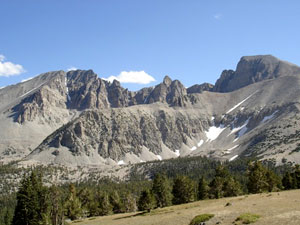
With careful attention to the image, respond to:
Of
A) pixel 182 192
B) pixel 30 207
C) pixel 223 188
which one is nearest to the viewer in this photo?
pixel 30 207

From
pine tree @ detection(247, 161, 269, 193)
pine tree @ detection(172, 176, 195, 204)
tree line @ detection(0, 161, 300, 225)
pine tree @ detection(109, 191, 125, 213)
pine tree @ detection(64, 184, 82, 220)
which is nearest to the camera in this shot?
tree line @ detection(0, 161, 300, 225)

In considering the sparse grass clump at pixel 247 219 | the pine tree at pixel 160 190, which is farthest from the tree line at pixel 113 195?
the sparse grass clump at pixel 247 219

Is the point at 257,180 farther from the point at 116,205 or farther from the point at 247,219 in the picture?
the point at 247,219

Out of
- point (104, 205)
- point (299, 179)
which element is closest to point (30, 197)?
point (104, 205)

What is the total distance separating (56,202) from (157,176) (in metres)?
43.4

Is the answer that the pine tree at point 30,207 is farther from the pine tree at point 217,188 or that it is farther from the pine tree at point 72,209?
the pine tree at point 217,188

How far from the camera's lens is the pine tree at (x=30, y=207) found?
6419cm

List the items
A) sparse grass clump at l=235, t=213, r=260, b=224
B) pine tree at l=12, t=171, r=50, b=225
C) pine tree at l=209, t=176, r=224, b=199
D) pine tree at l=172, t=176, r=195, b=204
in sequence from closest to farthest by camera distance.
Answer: sparse grass clump at l=235, t=213, r=260, b=224
pine tree at l=12, t=171, r=50, b=225
pine tree at l=209, t=176, r=224, b=199
pine tree at l=172, t=176, r=195, b=204

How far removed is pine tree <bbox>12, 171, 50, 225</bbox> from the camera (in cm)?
6419

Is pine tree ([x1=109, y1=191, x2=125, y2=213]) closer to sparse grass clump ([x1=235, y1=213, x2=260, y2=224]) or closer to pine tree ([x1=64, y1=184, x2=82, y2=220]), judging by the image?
pine tree ([x1=64, y1=184, x2=82, y2=220])

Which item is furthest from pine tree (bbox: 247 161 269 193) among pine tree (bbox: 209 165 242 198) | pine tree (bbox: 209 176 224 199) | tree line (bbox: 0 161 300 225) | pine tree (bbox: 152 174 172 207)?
pine tree (bbox: 152 174 172 207)

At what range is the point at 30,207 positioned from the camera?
Answer: 64.9 m

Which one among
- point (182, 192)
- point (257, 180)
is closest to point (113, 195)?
point (182, 192)

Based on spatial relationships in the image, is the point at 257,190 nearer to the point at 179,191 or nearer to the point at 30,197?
the point at 179,191
